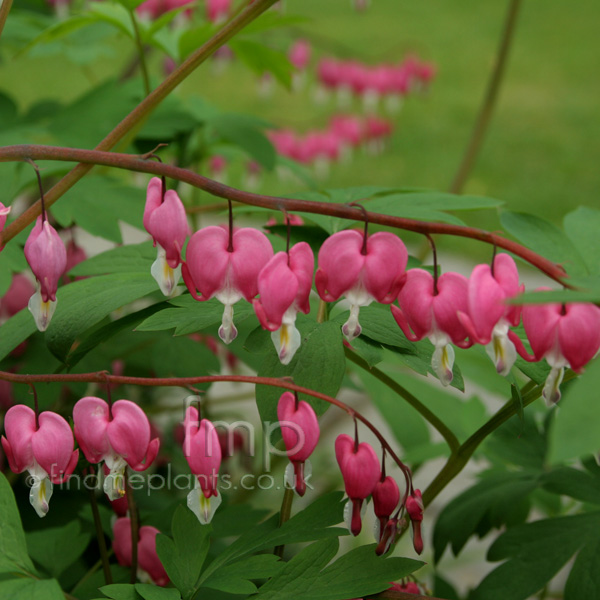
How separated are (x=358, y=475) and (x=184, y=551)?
0.19 meters

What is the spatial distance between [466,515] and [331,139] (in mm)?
3101

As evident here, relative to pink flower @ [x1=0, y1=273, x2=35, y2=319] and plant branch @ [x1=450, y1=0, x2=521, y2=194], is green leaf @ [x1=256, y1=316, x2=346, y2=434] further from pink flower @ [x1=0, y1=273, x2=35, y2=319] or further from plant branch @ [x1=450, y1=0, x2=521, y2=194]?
plant branch @ [x1=450, y1=0, x2=521, y2=194]

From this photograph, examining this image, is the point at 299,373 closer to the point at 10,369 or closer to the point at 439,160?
the point at 10,369

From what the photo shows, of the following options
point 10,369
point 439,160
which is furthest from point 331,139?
point 10,369

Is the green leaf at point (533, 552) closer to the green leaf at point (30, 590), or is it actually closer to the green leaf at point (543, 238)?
the green leaf at point (543, 238)

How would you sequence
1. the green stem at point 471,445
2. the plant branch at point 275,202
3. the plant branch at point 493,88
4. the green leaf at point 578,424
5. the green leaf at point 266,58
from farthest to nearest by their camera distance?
the plant branch at point 493,88 → the green leaf at point 266,58 → the green stem at point 471,445 → the plant branch at point 275,202 → the green leaf at point 578,424

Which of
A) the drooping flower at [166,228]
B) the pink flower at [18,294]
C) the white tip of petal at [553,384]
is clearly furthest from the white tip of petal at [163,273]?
the pink flower at [18,294]

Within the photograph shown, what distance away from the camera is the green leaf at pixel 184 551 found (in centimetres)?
79

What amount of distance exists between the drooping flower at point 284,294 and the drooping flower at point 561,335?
0.18 metres

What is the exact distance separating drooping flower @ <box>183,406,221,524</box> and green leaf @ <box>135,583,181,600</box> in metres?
0.08

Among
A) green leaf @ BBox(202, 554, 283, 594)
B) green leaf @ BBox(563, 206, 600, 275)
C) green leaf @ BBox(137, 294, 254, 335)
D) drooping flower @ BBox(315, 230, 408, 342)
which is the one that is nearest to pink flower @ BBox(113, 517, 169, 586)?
green leaf @ BBox(202, 554, 283, 594)

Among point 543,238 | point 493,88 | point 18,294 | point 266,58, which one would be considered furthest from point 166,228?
point 493,88

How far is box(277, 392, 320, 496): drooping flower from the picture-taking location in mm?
726

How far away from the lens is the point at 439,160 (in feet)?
A: 19.2
